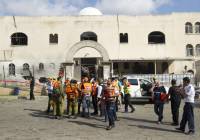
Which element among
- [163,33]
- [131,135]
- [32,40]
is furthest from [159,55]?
[131,135]

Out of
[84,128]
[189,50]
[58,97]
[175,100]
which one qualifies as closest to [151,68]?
[189,50]

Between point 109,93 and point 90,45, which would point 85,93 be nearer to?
point 109,93

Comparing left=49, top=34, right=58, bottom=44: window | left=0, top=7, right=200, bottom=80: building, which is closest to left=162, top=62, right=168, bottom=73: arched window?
left=0, top=7, right=200, bottom=80: building

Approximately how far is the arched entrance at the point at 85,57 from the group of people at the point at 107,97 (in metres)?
23.6

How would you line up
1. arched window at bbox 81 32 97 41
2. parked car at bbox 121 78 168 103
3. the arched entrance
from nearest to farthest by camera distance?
1. parked car at bbox 121 78 168 103
2. the arched entrance
3. arched window at bbox 81 32 97 41

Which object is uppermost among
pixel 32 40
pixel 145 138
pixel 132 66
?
pixel 32 40

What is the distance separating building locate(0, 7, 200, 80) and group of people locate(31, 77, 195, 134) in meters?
24.1

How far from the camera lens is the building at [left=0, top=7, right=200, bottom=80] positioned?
44281 millimetres

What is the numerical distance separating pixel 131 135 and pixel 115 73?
31.7m

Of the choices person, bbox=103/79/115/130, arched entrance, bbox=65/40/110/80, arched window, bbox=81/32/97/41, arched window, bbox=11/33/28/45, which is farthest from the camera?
arched window, bbox=11/33/28/45

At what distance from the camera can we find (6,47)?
147 ft

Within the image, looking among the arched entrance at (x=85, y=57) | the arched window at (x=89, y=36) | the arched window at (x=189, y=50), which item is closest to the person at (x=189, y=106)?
the arched entrance at (x=85, y=57)

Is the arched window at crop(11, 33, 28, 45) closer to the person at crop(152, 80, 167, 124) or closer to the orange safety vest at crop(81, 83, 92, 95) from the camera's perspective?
the orange safety vest at crop(81, 83, 92, 95)

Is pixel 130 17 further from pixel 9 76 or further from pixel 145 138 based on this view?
pixel 145 138
